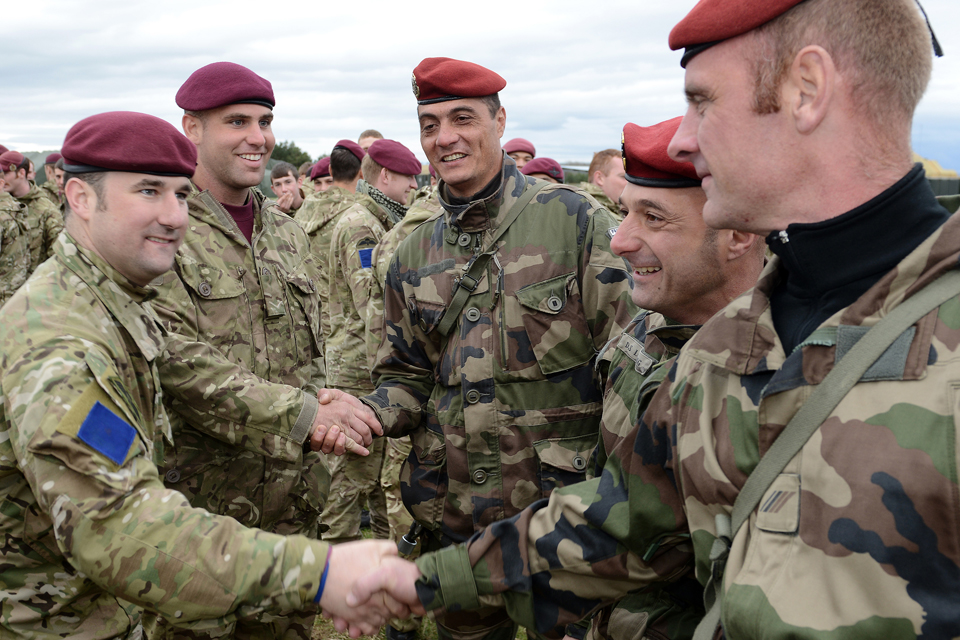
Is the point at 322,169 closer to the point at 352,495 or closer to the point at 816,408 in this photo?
the point at 352,495

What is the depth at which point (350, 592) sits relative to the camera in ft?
7.66

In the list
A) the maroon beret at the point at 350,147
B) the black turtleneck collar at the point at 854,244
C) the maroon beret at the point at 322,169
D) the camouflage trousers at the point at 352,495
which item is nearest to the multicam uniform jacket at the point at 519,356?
the black turtleneck collar at the point at 854,244

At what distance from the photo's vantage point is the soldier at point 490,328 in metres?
3.14

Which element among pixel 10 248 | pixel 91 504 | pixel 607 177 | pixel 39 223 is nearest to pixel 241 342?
pixel 91 504

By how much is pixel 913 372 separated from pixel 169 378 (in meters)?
2.89

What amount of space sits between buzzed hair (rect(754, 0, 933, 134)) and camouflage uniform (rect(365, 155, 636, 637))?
1.64 meters

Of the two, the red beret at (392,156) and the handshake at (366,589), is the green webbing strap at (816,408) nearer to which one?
the handshake at (366,589)

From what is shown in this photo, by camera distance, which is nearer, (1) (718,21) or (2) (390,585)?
(1) (718,21)

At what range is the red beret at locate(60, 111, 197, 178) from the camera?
257cm

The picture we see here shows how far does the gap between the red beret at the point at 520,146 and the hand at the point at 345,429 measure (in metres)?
7.44

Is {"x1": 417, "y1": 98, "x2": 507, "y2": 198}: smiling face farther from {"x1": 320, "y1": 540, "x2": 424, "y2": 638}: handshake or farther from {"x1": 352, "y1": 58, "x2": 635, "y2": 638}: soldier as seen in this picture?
{"x1": 320, "y1": 540, "x2": 424, "y2": 638}: handshake

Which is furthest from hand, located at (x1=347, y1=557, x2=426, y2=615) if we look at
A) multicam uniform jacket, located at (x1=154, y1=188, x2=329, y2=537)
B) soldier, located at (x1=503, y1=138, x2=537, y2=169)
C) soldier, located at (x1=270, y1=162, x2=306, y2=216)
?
soldier, located at (x1=270, y1=162, x2=306, y2=216)

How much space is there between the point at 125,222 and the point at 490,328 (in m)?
1.51

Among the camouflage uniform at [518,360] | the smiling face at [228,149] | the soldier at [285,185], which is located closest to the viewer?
the camouflage uniform at [518,360]
